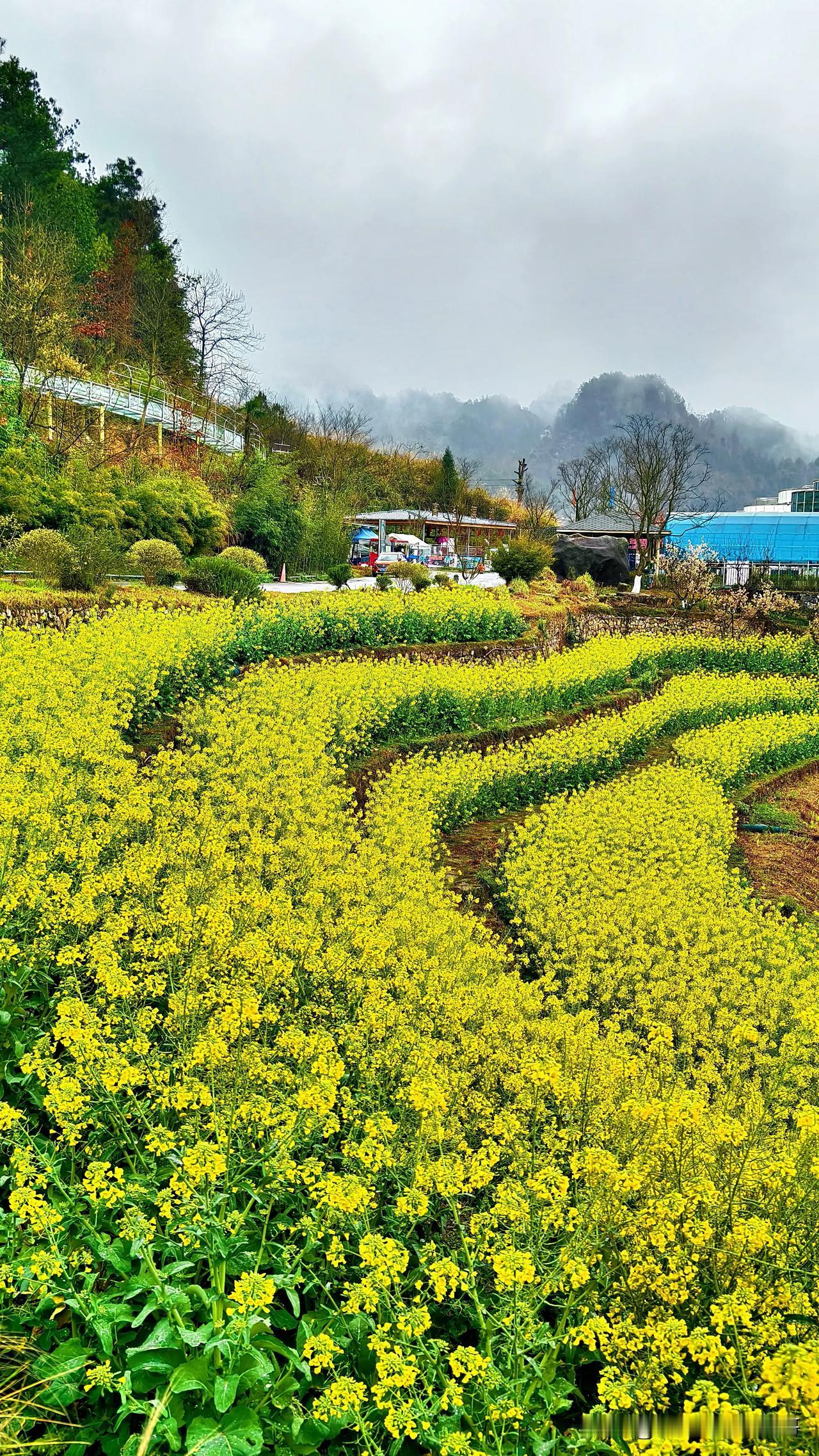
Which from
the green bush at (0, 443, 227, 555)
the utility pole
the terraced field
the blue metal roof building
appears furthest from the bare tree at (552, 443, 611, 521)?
the terraced field

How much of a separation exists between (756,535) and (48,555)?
5618 centimetres

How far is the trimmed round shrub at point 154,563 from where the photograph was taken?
17547 mm

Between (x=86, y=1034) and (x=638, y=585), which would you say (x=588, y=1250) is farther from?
(x=638, y=585)

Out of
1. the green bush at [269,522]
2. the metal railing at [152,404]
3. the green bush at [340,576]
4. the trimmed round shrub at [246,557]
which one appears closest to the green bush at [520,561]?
the green bush at [269,522]

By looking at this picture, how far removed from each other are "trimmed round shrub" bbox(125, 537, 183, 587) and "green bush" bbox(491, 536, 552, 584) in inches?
566

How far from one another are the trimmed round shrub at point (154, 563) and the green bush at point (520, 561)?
14370mm

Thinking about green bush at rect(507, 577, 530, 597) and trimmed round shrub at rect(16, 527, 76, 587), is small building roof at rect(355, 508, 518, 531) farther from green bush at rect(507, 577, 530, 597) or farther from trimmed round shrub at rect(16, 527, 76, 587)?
trimmed round shrub at rect(16, 527, 76, 587)

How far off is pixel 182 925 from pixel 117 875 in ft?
1.46

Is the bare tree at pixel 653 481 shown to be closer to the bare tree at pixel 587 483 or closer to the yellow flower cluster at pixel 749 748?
the bare tree at pixel 587 483

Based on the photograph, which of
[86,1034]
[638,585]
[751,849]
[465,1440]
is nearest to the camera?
[465,1440]

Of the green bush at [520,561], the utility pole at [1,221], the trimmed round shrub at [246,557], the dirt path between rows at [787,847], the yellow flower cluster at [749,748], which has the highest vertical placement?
the utility pole at [1,221]

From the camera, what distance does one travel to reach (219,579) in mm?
17703

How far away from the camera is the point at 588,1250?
291 cm

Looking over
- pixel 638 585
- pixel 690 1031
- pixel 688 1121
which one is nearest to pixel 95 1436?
pixel 688 1121
